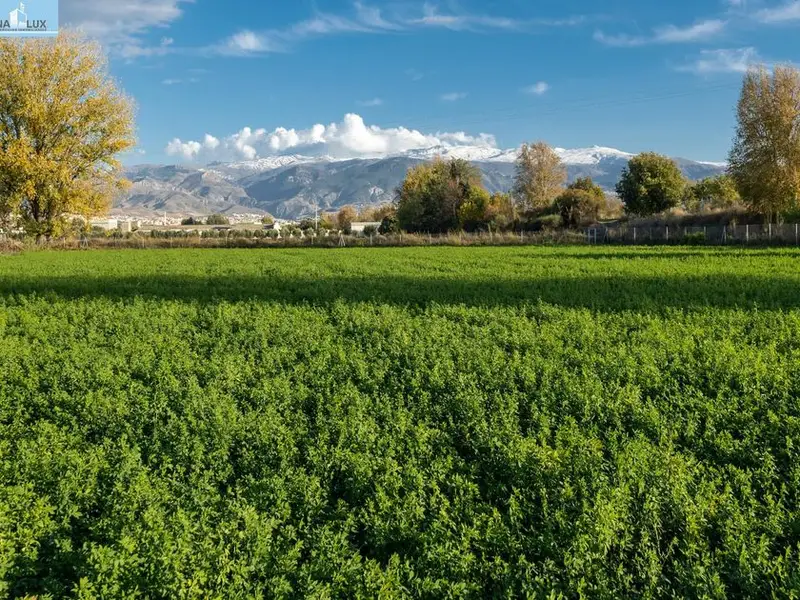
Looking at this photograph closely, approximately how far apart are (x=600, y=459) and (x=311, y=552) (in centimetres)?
291

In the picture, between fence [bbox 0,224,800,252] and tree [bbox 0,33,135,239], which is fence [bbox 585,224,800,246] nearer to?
fence [bbox 0,224,800,252]

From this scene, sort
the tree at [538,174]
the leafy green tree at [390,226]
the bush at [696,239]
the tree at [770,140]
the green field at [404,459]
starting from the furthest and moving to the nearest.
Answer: the tree at [538,174]
the leafy green tree at [390,226]
the bush at [696,239]
the tree at [770,140]
the green field at [404,459]

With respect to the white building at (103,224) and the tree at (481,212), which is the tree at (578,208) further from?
the white building at (103,224)

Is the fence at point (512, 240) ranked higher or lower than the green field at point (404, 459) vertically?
higher

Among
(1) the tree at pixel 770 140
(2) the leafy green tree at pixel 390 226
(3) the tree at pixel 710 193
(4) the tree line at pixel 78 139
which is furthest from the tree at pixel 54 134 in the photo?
(3) the tree at pixel 710 193

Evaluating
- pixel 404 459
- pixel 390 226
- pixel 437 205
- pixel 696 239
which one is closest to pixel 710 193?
pixel 437 205

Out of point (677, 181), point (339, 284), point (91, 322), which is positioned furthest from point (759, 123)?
point (91, 322)

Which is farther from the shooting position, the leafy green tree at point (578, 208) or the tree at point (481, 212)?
the tree at point (481, 212)

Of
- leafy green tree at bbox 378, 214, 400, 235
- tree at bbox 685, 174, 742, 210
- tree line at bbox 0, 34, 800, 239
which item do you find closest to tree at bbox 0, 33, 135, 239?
tree line at bbox 0, 34, 800, 239

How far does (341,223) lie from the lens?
147m

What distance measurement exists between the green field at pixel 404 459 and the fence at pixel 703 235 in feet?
114

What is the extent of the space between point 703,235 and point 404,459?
46.5m

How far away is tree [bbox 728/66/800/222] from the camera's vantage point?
40.8 metres

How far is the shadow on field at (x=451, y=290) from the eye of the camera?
50.4 ft
